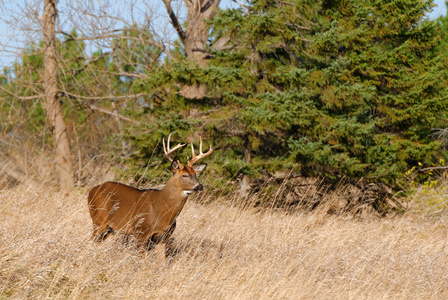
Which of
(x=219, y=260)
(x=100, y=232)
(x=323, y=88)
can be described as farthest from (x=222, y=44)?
(x=219, y=260)

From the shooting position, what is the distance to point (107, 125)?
709 inches

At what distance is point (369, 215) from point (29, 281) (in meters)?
8.65

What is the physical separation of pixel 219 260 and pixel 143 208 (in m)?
1.29

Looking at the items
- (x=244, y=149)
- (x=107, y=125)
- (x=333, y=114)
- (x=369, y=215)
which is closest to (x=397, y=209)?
(x=369, y=215)

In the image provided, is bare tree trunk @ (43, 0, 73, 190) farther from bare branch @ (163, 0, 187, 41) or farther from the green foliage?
bare branch @ (163, 0, 187, 41)

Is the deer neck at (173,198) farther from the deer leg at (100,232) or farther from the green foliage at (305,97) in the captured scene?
the green foliage at (305,97)

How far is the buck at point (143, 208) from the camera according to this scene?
21.1ft

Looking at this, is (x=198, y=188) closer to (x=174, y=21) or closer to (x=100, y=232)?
(x=100, y=232)

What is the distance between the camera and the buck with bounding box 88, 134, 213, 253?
6.44 metres

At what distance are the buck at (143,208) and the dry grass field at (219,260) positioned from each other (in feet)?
0.86

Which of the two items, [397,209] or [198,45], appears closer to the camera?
[397,209]

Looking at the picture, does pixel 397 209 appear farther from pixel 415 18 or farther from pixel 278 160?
pixel 415 18

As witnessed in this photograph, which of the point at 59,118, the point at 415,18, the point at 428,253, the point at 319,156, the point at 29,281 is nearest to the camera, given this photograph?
the point at 29,281

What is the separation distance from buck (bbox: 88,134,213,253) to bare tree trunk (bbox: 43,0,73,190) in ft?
20.7
